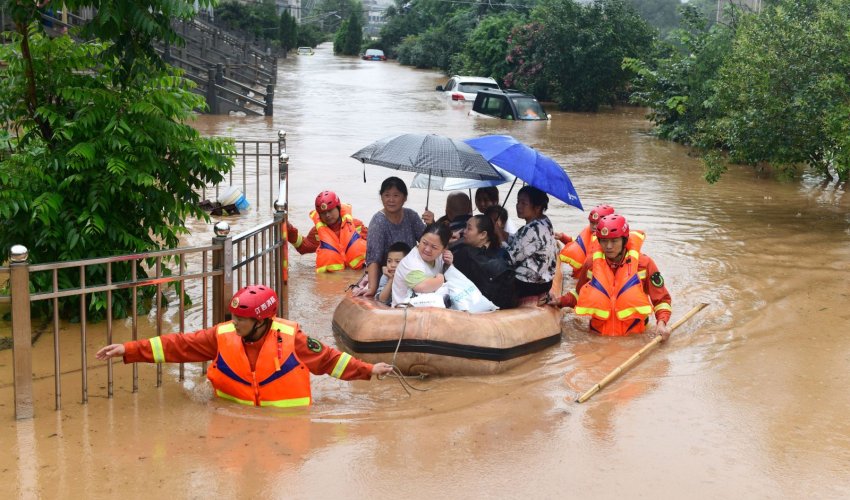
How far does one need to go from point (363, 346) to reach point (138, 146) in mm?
2487

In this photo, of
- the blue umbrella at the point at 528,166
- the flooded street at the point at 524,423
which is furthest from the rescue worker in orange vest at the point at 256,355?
the blue umbrella at the point at 528,166

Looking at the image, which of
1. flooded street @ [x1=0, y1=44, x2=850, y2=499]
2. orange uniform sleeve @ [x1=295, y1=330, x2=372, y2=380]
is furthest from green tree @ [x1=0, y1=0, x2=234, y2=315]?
orange uniform sleeve @ [x1=295, y1=330, x2=372, y2=380]

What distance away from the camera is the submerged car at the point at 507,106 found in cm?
3203

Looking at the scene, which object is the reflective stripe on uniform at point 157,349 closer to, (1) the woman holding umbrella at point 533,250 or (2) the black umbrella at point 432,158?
(2) the black umbrella at point 432,158

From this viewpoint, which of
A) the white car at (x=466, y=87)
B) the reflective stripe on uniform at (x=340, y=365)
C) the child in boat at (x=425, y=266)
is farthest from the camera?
the white car at (x=466, y=87)

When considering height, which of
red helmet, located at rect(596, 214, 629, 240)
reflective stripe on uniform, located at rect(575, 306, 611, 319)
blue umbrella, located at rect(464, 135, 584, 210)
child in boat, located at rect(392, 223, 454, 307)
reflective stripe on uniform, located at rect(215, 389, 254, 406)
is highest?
blue umbrella, located at rect(464, 135, 584, 210)

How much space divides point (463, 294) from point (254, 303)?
7.73 ft

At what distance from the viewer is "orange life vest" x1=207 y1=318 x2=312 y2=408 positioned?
252 inches

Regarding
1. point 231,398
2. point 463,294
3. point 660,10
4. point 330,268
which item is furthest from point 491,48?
point 660,10

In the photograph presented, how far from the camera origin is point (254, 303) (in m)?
6.15

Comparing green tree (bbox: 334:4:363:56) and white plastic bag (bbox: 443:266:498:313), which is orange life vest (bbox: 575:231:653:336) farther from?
green tree (bbox: 334:4:363:56)

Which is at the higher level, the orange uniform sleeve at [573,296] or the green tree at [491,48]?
the green tree at [491,48]

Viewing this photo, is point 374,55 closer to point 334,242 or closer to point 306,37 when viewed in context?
point 306,37

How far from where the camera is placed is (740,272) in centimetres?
1177
